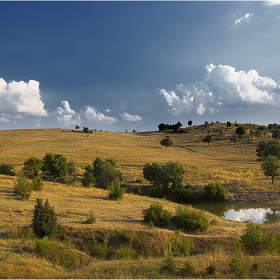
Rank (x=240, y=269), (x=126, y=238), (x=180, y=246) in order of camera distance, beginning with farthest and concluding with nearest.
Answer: (x=126, y=238) < (x=180, y=246) < (x=240, y=269)

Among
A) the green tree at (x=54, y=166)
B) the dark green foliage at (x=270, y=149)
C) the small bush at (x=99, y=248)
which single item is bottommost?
the small bush at (x=99, y=248)

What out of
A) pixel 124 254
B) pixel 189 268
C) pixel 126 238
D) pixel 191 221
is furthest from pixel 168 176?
pixel 189 268

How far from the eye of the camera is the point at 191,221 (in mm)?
25516

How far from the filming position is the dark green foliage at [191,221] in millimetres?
25281

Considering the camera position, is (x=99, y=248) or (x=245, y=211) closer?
(x=99, y=248)

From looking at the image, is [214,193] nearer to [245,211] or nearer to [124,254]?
[245,211]

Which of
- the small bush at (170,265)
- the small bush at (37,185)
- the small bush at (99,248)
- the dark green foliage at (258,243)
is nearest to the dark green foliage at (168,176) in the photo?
the small bush at (37,185)

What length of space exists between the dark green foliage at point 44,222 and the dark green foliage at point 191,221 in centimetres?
1106

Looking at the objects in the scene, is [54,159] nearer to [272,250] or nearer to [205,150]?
[272,250]

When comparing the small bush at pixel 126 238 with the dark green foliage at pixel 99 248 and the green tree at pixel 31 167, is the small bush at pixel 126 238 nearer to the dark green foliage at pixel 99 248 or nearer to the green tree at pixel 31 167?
the dark green foliage at pixel 99 248

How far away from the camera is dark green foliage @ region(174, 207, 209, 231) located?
25281mm

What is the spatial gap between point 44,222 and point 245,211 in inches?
1342

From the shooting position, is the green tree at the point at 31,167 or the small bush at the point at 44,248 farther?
the green tree at the point at 31,167

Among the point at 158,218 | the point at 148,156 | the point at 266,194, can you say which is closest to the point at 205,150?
the point at 148,156
